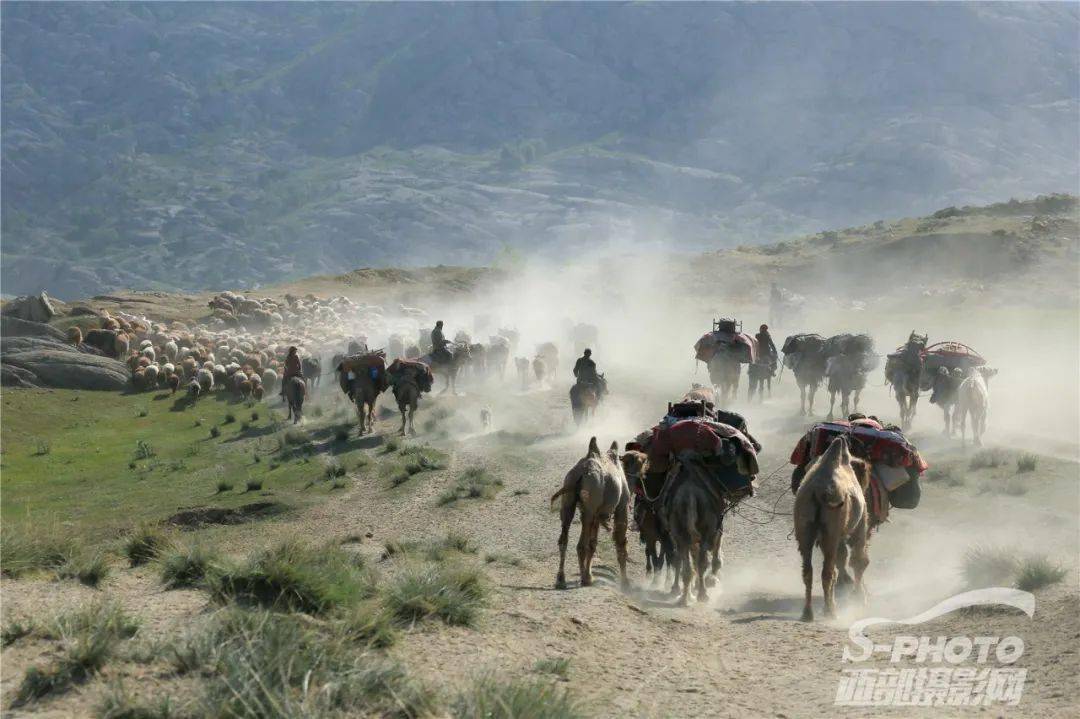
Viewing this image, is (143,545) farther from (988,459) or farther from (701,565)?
(988,459)

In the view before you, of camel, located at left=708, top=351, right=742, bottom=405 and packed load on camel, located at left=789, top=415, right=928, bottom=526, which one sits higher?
camel, located at left=708, top=351, right=742, bottom=405

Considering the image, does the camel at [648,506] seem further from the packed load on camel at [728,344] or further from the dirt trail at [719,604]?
the packed load on camel at [728,344]

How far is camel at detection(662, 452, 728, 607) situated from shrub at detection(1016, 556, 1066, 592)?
3.83m

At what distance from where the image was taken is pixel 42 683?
7543 millimetres

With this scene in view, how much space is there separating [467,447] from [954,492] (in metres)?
12.8

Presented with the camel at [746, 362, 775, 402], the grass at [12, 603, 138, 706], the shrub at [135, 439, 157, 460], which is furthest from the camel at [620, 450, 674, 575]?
the shrub at [135, 439, 157, 460]

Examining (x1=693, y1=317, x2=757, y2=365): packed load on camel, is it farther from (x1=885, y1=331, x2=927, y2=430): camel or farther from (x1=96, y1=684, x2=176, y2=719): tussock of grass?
(x1=96, y1=684, x2=176, y2=719): tussock of grass

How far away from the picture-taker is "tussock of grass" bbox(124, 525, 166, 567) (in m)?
12.7

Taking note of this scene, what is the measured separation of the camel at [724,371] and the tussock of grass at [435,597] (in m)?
21.0

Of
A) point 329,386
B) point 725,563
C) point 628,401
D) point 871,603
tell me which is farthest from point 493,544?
point 329,386

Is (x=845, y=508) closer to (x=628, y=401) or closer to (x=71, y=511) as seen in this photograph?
(x=71, y=511)

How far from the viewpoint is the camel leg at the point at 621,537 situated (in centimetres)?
1401

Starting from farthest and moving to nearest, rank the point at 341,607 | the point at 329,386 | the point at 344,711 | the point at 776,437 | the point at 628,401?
the point at 329,386 → the point at 628,401 → the point at 776,437 → the point at 341,607 → the point at 344,711

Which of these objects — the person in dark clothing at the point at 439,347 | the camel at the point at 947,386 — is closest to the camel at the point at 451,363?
the person in dark clothing at the point at 439,347
